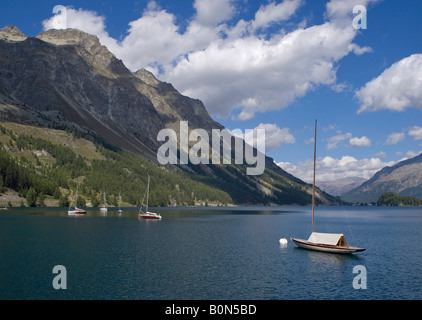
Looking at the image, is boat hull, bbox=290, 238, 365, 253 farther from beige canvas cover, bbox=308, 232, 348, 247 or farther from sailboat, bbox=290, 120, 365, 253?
beige canvas cover, bbox=308, 232, 348, 247

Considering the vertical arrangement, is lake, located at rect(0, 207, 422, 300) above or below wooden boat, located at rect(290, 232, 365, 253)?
below

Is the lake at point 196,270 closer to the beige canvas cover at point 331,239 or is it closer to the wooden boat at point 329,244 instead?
the wooden boat at point 329,244

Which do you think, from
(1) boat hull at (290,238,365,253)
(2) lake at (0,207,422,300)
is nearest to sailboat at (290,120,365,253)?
(1) boat hull at (290,238,365,253)

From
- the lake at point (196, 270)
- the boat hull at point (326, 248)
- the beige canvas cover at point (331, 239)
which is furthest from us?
the beige canvas cover at point (331, 239)

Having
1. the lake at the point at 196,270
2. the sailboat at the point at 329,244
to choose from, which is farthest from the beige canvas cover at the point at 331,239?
the lake at the point at 196,270

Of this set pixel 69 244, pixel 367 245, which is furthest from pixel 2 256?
pixel 367 245

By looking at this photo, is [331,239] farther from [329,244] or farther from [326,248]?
[326,248]

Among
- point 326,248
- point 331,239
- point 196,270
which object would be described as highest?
point 331,239

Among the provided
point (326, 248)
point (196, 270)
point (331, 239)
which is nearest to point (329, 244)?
point (326, 248)

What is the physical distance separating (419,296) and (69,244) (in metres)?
72.5

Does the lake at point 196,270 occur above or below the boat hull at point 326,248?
below

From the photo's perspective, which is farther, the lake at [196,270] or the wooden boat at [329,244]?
the wooden boat at [329,244]
